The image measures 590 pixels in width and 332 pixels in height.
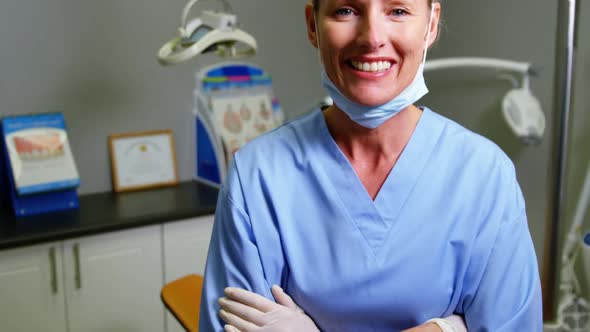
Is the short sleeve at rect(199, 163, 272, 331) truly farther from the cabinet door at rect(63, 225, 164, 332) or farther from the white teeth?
the cabinet door at rect(63, 225, 164, 332)

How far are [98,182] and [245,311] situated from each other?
64.1 inches

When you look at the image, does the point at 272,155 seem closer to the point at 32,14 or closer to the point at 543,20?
the point at 32,14

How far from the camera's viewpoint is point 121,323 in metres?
2.23

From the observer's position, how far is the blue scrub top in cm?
111

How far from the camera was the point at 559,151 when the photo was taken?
1.88 metres

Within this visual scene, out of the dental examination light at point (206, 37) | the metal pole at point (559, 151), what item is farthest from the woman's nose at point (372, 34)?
the dental examination light at point (206, 37)

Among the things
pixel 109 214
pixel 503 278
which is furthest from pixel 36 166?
pixel 503 278

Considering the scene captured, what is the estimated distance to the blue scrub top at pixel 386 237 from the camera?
1.11 meters

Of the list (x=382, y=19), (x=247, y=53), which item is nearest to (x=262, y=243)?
(x=382, y=19)

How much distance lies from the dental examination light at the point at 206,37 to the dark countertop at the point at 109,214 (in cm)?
55

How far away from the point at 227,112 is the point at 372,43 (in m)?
1.64

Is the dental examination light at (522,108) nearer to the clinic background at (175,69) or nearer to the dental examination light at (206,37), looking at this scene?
the clinic background at (175,69)

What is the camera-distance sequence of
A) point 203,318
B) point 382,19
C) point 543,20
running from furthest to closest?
point 543,20 < point 203,318 < point 382,19

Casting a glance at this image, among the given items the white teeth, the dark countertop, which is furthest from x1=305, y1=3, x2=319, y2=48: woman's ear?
the dark countertop
